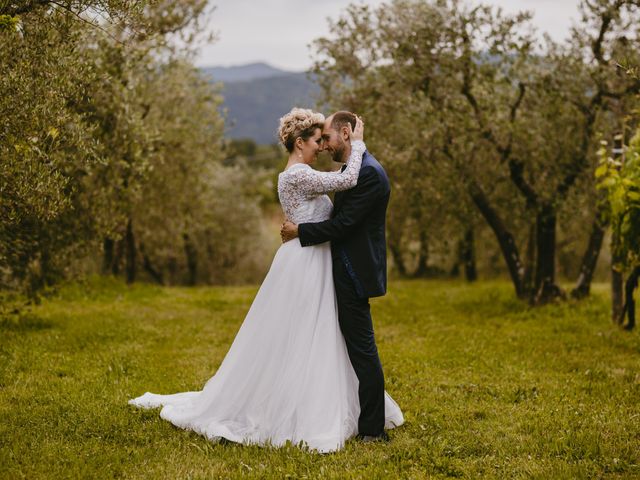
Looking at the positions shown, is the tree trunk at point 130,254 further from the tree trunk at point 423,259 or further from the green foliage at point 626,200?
the green foliage at point 626,200

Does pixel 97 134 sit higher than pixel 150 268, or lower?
higher

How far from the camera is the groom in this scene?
A: 657 centimetres

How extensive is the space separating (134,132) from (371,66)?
19.7 feet

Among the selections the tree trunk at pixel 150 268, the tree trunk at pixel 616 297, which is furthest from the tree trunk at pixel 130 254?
the tree trunk at pixel 616 297

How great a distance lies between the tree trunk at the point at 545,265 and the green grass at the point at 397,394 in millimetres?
400

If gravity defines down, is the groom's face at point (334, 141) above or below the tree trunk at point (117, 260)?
above

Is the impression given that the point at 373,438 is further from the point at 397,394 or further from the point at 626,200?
the point at 626,200

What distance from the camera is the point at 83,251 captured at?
41.3 feet

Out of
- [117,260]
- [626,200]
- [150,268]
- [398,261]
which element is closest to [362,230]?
[626,200]

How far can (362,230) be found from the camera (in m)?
6.68

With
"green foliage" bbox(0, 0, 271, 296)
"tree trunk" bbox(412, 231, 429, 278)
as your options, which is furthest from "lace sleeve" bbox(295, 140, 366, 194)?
"tree trunk" bbox(412, 231, 429, 278)

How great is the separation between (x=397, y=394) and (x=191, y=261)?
23.5 m

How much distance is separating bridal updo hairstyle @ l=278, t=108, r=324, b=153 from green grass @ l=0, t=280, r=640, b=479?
10.4 feet

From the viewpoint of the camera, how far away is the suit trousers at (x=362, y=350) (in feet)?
21.7
